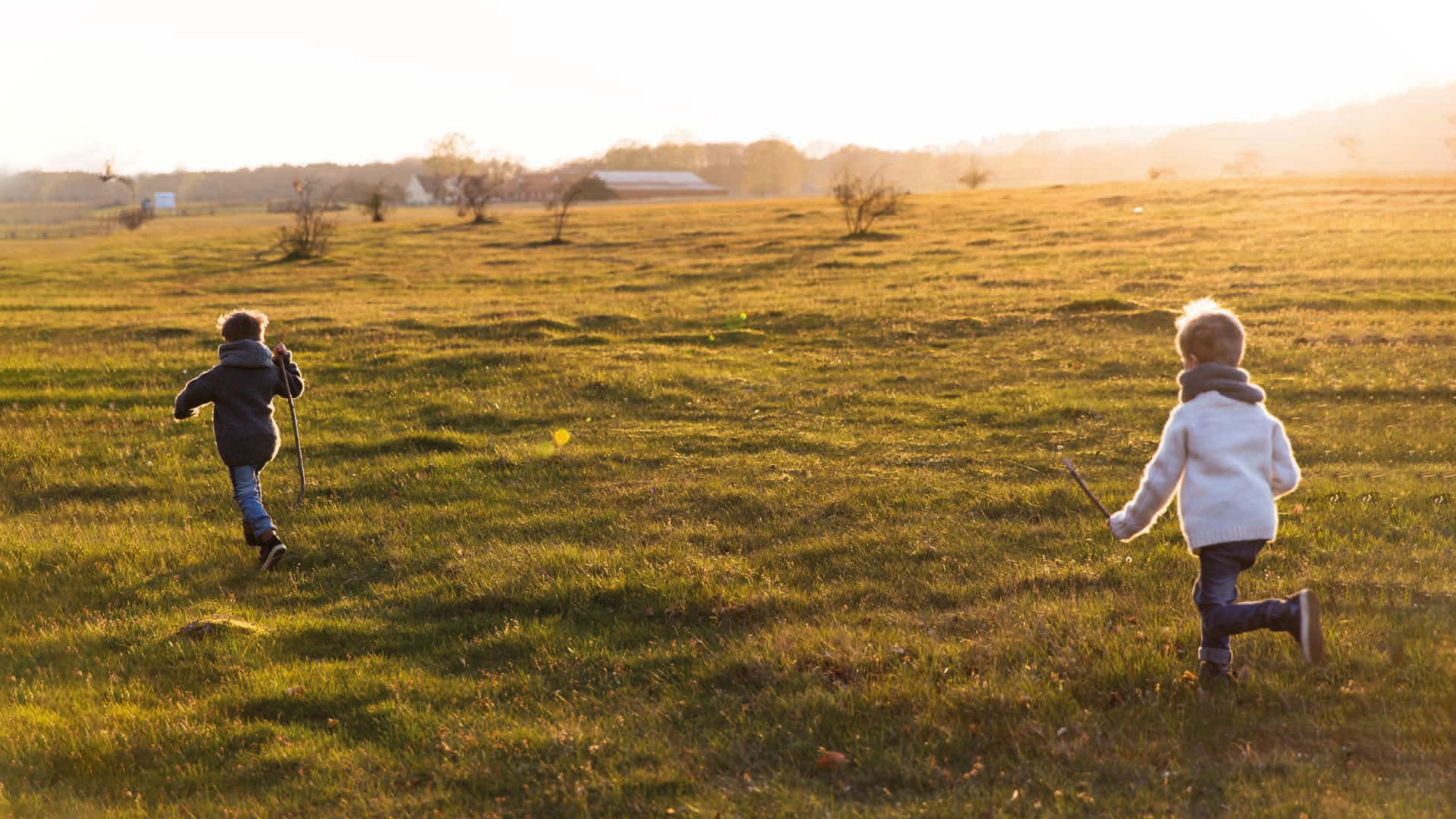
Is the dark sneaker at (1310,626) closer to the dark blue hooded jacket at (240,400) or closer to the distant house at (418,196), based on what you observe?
the dark blue hooded jacket at (240,400)

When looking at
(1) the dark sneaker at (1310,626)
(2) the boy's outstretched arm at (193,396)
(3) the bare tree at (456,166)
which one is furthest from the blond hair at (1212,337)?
(3) the bare tree at (456,166)

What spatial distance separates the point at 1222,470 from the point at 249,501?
8.01m

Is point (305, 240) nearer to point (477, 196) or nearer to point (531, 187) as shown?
point (477, 196)

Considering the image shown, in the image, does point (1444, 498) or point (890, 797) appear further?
point (1444, 498)

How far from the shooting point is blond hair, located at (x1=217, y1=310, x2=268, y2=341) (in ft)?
30.5

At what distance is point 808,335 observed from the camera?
894 inches

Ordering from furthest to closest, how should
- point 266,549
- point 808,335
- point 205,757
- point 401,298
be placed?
point 401,298 → point 808,335 → point 266,549 → point 205,757

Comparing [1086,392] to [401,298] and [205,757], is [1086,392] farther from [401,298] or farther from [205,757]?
[401,298]

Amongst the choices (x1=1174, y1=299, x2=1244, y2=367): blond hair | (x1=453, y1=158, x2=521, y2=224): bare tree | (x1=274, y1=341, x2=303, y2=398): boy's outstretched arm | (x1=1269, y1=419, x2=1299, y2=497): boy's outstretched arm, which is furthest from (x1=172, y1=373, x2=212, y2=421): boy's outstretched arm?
(x1=453, y1=158, x2=521, y2=224): bare tree

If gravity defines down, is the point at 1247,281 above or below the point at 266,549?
above

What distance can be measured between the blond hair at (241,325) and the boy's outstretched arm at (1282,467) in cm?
821

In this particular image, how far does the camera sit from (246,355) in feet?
30.1

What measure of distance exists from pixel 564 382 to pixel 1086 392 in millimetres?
8587

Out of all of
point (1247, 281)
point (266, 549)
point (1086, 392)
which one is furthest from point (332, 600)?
point (1247, 281)
